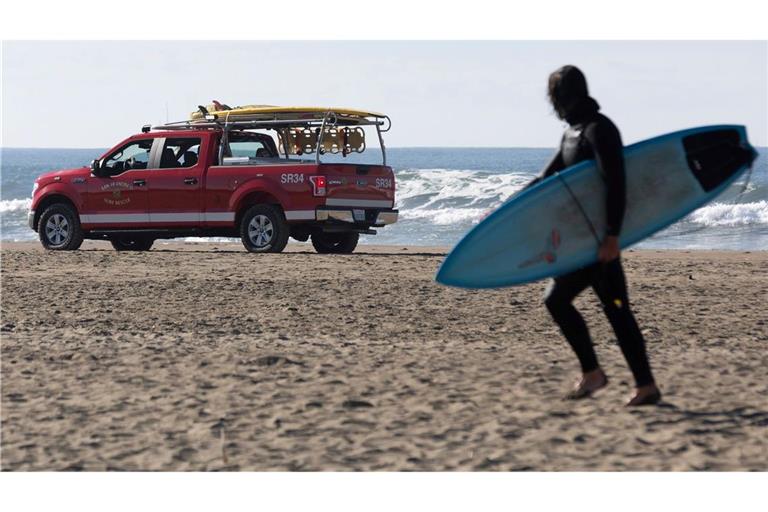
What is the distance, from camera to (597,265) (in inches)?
257

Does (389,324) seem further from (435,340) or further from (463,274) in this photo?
(463,274)

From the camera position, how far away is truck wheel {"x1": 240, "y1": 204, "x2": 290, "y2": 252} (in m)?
17.0

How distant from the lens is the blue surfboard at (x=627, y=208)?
6.96 metres

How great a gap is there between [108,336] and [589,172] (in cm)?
424

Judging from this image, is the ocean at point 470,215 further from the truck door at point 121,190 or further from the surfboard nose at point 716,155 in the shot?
the surfboard nose at point 716,155

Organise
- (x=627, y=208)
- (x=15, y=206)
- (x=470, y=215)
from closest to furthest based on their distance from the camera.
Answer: (x=627, y=208), (x=470, y=215), (x=15, y=206)

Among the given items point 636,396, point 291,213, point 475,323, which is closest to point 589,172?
point 636,396

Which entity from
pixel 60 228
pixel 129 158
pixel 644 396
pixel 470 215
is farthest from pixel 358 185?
pixel 470 215

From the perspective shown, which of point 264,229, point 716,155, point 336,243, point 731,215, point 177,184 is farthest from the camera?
point 731,215

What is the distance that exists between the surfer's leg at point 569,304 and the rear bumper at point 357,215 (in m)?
10.1

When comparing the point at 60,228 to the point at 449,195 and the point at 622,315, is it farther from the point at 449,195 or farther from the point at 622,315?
the point at 449,195

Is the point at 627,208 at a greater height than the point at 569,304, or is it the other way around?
the point at 627,208

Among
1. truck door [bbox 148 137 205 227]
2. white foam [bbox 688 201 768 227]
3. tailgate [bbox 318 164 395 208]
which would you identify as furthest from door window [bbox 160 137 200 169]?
white foam [bbox 688 201 768 227]

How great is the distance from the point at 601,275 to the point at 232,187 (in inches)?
437
